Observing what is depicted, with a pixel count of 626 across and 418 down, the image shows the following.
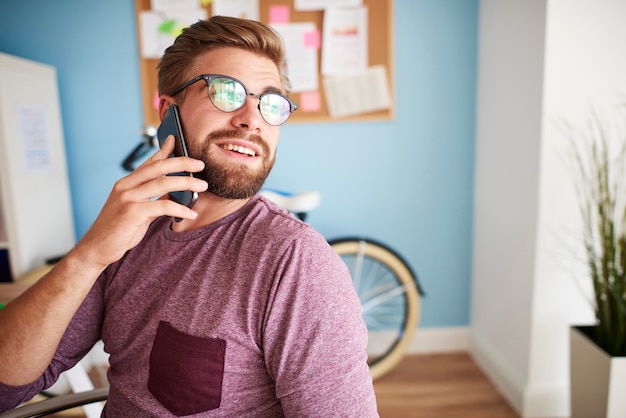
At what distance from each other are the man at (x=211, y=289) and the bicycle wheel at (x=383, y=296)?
142cm

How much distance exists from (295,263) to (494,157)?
1.72m

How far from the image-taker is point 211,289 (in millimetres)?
861

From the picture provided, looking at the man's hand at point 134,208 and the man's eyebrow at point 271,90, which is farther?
the man's eyebrow at point 271,90

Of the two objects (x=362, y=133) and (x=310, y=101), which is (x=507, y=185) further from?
(x=310, y=101)

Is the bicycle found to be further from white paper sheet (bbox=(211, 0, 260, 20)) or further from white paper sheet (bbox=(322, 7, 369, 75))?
white paper sheet (bbox=(211, 0, 260, 20))

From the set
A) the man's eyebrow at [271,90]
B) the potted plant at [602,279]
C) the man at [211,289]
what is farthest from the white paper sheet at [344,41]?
the man's eyebrow at [271,90]

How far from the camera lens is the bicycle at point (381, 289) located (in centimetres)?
232

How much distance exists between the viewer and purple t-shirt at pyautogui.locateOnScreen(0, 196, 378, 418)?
0.74 meters

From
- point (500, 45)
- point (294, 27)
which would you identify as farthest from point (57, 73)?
point (500, 45)

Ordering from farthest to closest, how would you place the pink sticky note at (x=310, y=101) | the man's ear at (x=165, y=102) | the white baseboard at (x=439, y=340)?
the white baseboard at (x=439, y=340) → the pink sticky note at (x=310, y=101) → the man's ear at (x=165, y=102)

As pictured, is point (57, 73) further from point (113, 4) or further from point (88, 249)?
point (88, 249)

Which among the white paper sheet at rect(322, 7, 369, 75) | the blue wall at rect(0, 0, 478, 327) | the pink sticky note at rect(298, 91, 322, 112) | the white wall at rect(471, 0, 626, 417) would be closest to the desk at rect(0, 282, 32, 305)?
the blue wall at rect(0, 0, 478, 327)

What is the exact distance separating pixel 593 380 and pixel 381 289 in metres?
1.11

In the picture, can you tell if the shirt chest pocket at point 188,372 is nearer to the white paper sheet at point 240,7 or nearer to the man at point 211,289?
the man at point 211,289
